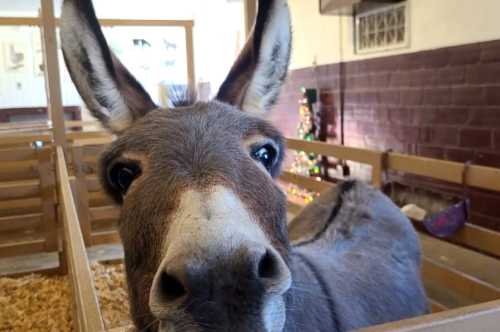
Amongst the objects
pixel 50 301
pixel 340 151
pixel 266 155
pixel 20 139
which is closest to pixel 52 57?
pixel 50 301

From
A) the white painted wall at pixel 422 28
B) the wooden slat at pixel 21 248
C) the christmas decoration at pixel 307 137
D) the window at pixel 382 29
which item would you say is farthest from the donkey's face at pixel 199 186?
the christmas decoration at pixel 307 137

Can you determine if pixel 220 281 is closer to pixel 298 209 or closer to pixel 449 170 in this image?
pixel 449 170

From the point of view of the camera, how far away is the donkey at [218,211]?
2.28 feet

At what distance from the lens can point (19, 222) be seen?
4359 mm

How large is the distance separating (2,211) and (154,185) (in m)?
4.42

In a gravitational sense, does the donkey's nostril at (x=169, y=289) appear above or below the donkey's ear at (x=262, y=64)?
below

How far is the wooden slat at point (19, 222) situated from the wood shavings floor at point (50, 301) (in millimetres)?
609

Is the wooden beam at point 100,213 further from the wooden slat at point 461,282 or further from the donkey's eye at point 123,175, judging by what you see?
the donkey's eye at point 123,175

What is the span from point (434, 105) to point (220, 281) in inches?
140

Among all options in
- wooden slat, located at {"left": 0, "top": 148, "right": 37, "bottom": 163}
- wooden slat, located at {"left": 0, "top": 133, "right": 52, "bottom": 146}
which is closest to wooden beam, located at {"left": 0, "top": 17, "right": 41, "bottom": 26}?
wooden slat, located at {"left": 0, "top": 133, "right": 52, "bottom": 146}

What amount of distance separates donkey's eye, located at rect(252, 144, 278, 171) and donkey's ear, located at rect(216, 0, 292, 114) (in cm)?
26

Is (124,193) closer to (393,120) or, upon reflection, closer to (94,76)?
(94,76)

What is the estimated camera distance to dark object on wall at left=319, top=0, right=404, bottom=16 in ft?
14.1

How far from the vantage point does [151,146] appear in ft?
3.20
